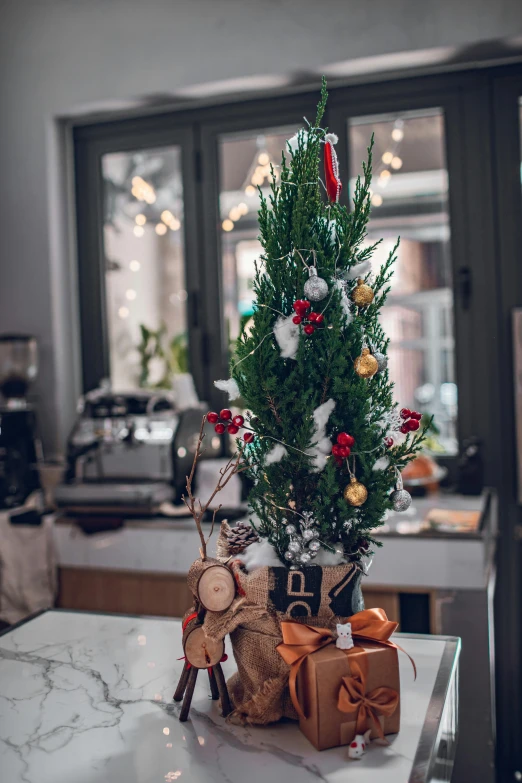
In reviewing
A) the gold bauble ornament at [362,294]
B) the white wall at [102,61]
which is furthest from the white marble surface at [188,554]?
the gold bauble ornament at [362,294]

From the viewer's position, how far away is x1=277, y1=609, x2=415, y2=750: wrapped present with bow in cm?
87

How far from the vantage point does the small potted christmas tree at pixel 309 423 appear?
96 cm

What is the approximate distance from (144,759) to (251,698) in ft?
0.52

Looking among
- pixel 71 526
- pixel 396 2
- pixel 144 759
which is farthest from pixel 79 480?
pixel 396 2

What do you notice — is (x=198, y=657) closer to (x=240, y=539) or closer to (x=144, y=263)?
(x=240, y=539)

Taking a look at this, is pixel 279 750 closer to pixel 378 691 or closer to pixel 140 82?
pixel 378 691

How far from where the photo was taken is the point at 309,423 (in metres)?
0.97

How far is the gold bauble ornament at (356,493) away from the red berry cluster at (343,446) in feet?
0.13

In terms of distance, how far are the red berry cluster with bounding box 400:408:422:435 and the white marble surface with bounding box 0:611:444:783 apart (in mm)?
374

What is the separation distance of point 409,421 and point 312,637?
0.31 m

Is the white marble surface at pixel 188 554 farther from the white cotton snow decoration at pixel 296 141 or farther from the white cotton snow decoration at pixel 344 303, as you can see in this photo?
the white cotton snow decoration at pixel 296 141

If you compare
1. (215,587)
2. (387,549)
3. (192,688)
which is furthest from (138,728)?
(387,549)

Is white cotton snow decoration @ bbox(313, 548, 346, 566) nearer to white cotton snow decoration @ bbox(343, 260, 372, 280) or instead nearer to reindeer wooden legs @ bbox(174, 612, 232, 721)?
reindeer wooden legs @ bbox(174, 612, 232, 721)

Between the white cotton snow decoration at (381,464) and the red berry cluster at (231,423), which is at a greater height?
the red berry cluster at (231,423)
